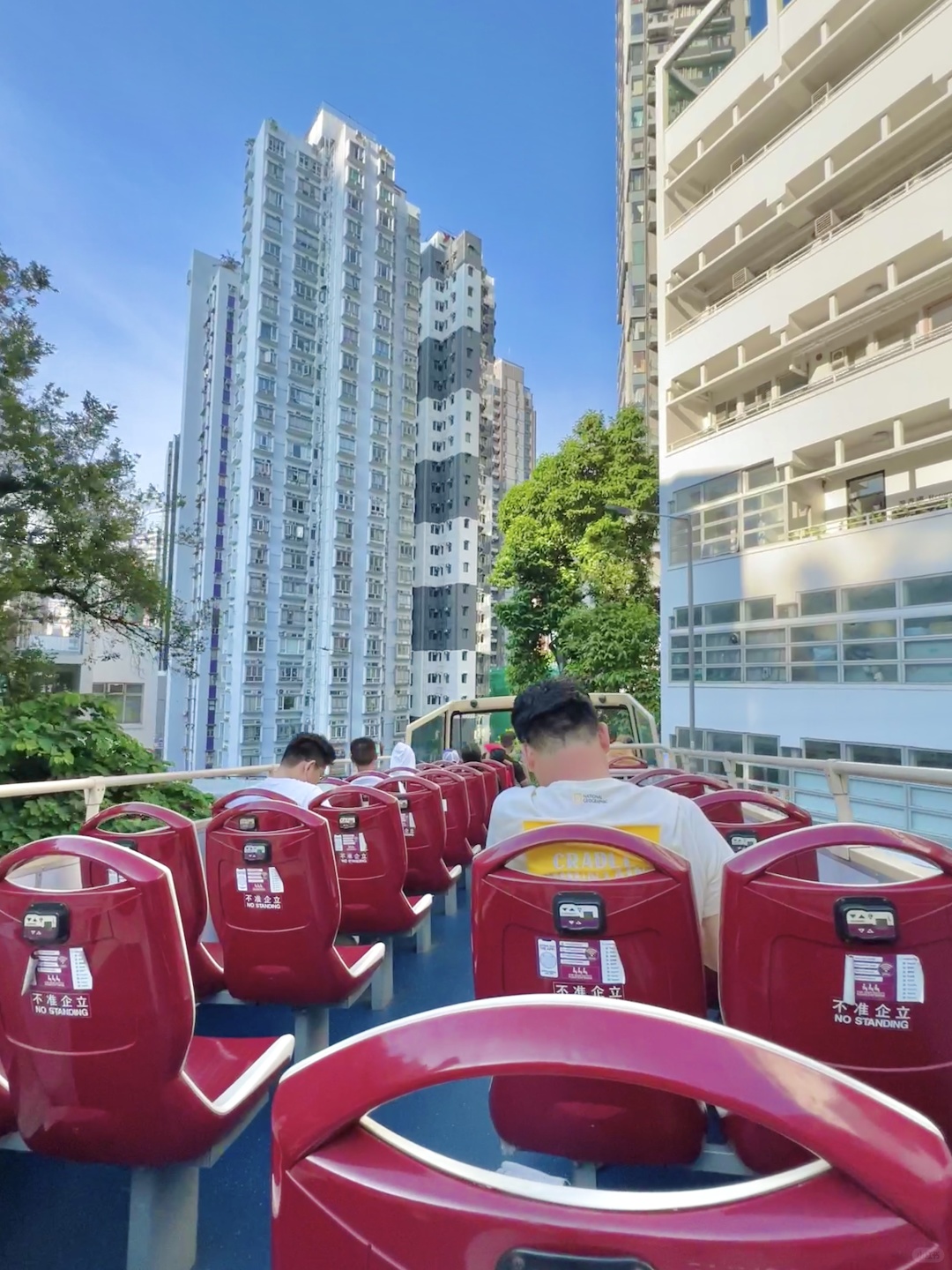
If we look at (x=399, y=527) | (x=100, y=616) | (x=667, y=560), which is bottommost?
(x=100, y=616)

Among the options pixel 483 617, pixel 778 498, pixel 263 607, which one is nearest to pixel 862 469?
pixel 778 498

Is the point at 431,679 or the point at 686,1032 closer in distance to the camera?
the point at 686,1032

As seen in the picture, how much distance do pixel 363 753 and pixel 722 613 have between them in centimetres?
1621

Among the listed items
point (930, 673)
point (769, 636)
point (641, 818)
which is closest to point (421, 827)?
point (641, 818)

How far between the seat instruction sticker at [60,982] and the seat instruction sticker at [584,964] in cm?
96

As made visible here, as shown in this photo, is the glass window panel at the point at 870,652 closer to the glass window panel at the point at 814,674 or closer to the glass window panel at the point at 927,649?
the glass window panel at the point at 927,649

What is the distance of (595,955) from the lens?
1461 millimetres

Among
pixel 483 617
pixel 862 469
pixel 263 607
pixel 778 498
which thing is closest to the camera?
pixel 862 469

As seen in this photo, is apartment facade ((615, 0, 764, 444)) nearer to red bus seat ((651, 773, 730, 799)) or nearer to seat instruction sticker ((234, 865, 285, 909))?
red bus seat ((651, 773, 730, 799))

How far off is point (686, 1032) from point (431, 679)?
54192 millimetres

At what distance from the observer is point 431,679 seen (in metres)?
54.6

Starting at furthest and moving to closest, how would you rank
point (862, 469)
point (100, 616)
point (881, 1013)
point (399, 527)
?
point (399, 527) < point (862, 469) < point (100, 616) < point (881, 1013)

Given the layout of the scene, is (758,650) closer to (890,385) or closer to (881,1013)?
(890,385)

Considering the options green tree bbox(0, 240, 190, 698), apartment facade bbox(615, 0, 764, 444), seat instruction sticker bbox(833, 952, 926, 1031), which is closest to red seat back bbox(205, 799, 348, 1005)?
seat instruction sticker bbox(833, 952, 926, 1031)
